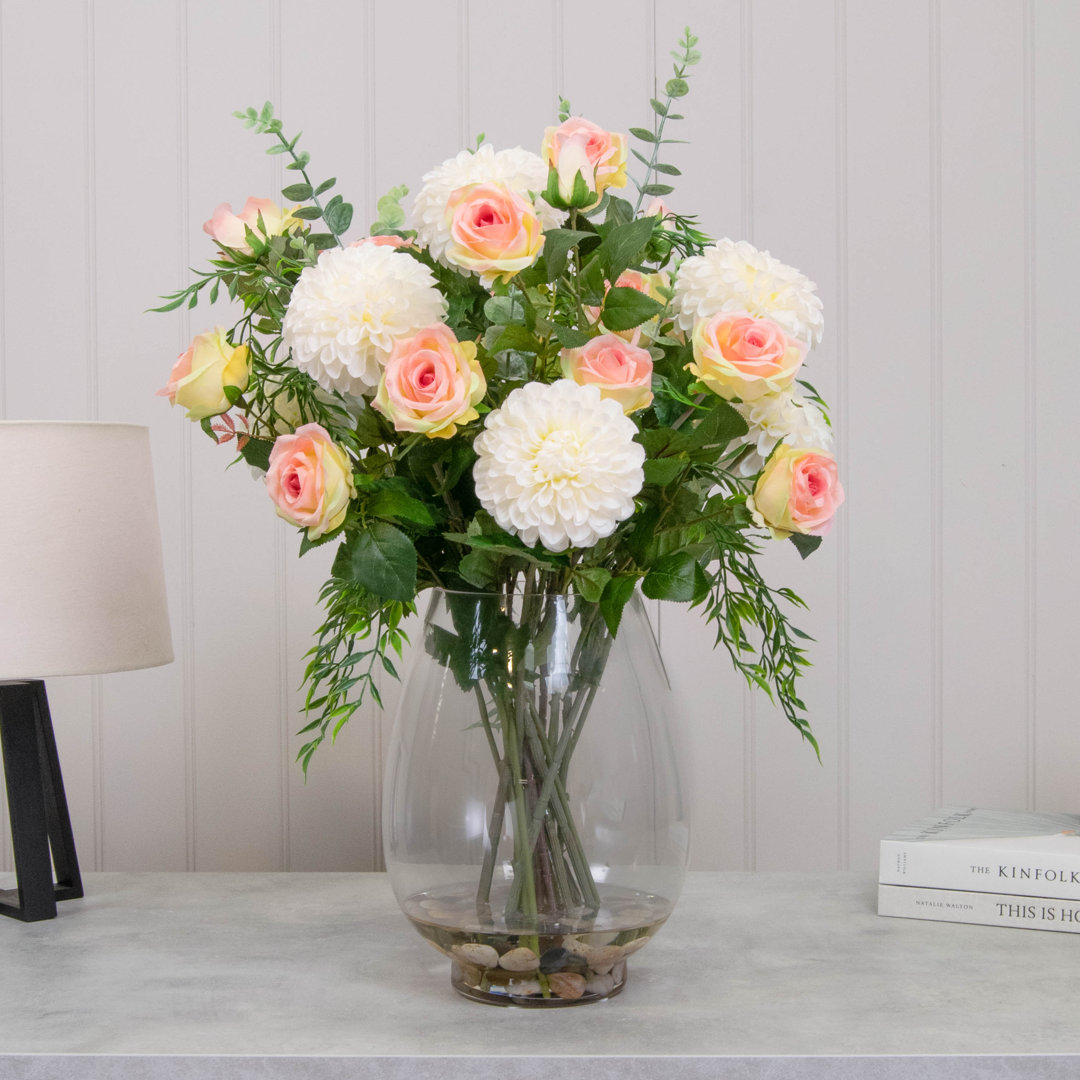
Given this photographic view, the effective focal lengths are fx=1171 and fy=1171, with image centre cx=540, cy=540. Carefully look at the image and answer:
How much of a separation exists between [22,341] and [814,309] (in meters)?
1.07

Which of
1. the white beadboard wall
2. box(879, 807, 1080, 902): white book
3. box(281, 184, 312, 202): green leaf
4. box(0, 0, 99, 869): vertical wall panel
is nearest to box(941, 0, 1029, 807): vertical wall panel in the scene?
the white beadboard wall

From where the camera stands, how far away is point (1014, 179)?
1.42 meters

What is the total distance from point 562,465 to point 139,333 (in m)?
0.96

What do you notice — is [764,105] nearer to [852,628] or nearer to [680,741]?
[852,628]

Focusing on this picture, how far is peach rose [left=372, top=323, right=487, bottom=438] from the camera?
2.15 feet

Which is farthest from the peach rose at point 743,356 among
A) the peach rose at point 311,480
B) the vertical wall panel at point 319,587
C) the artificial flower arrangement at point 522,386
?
the vertical wall panel at point 319,587

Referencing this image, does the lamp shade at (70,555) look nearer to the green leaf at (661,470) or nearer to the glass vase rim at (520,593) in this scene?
the glass vase rim at (520,593)

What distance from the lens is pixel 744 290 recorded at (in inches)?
28.1

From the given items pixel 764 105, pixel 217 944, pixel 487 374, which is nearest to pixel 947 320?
pixel 764 105

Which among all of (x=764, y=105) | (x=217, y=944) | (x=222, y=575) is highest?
(x=764, y=105)

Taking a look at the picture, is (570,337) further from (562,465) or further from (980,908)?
(980,908)

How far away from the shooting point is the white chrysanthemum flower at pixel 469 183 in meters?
0.71

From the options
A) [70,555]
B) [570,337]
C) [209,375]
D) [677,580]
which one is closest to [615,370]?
[570,337]

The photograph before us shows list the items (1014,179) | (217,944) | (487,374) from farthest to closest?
(1014,179) < (217,944) < (487,374)
